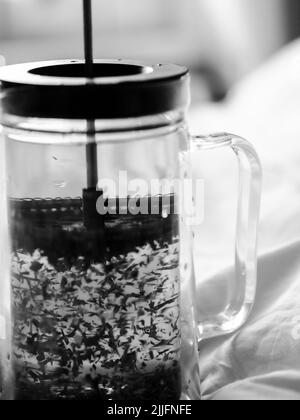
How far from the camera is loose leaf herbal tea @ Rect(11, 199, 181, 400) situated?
0.56 m

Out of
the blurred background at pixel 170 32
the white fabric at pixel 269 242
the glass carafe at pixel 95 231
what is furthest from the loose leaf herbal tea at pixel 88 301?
the blurred background at pixel 170 32

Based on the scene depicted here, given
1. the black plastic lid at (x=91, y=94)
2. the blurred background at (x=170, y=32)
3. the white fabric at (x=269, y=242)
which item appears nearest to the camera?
the black plastic lid at (x=91, y=94)

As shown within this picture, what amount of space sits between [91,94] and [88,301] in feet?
0.46

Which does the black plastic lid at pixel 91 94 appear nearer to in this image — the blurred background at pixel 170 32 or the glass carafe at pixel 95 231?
the glass carafe at pixel 95 231

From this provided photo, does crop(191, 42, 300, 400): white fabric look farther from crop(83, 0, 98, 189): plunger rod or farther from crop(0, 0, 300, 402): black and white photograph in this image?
crop(83, 0, 98, 189): plunger rod

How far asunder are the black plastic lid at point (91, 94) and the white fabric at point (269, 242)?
0.86 feet

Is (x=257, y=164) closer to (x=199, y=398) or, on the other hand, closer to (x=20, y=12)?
(x=199, y=398)

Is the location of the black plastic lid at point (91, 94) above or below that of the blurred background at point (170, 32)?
above

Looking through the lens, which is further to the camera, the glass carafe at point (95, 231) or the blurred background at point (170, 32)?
the blurred background at point (170, 32)

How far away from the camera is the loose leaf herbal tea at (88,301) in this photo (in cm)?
56

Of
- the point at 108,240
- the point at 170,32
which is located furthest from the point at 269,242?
the point at 170,32

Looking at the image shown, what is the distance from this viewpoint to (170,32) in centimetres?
276

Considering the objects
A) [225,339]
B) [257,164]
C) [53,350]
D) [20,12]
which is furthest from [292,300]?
[20,12]

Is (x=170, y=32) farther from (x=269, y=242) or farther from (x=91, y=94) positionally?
(x=91, y=94)
